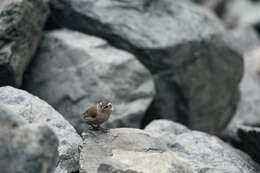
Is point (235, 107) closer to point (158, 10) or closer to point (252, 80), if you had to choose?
point (252, 80)

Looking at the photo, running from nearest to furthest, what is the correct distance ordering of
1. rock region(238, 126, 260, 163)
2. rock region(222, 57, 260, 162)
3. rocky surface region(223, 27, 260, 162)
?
rock region(238, 126, 260, 163) < rocky surface region(223, 27, 260, 162) < rock region(222, 57, 260, 162)

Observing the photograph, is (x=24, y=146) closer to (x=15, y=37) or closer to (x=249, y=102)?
(x=15, y=37)

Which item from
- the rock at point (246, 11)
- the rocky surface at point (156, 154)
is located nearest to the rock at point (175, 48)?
the rocky surface at point (156, 154)

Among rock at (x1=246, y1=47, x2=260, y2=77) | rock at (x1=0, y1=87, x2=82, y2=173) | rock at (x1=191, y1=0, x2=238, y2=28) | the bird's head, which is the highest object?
the bird's head

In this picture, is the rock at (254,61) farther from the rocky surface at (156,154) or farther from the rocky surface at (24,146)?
the rocky surface at (24,146)

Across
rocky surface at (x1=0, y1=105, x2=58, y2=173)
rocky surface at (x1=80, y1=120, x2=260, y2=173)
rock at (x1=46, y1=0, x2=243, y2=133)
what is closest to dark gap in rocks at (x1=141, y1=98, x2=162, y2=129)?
rock at (x1=46, y1=0, x2=243, y2=133)

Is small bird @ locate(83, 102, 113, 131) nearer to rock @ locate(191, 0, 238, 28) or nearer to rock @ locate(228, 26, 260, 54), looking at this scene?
rock @ locate(228, 26, 260, 54)

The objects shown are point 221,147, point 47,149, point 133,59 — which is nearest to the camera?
point 47,149

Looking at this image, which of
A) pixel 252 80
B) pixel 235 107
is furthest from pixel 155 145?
pixel 252 80
